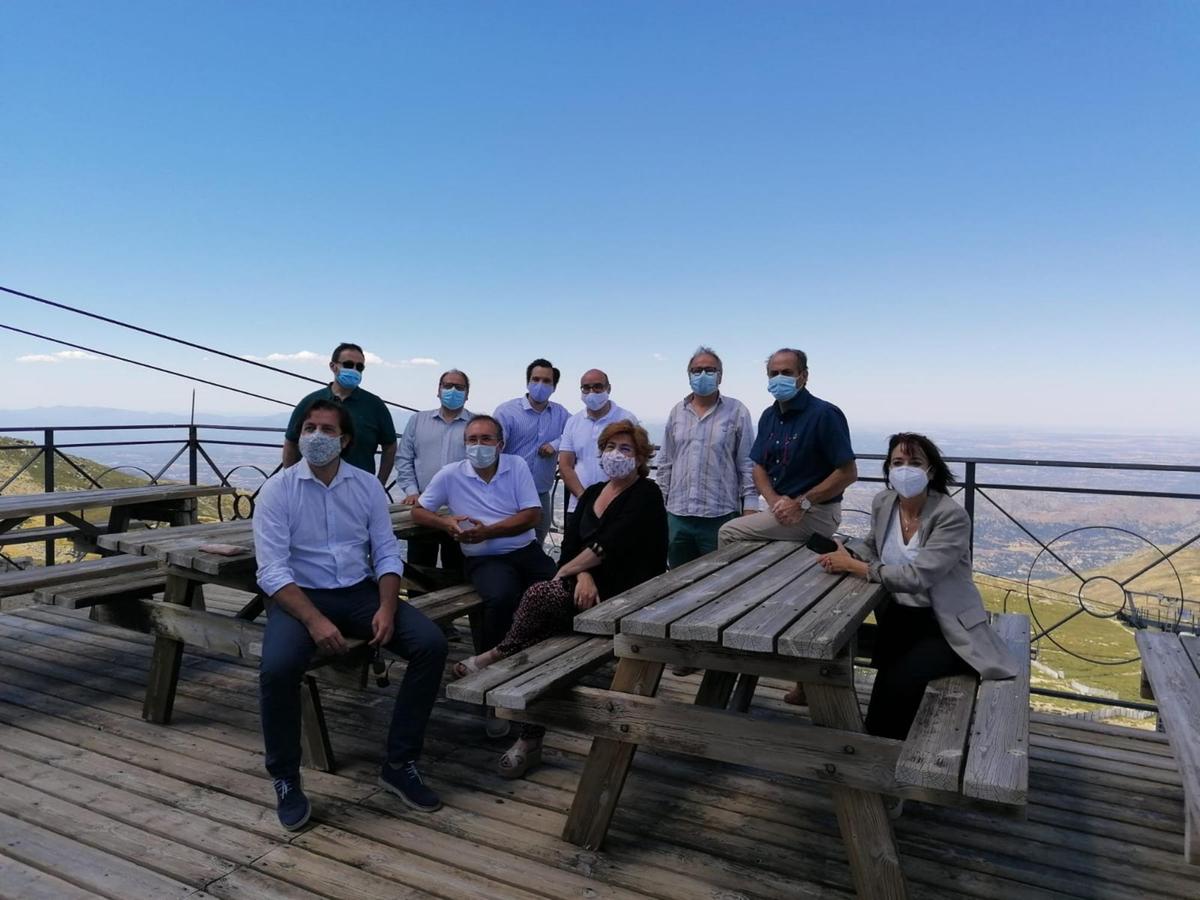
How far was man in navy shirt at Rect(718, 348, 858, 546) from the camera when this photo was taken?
12.3ft

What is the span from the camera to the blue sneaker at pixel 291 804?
2.65 meters

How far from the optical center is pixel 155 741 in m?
3.38

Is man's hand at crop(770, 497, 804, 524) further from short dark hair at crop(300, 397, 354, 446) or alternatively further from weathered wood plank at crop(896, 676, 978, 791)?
short dark hair at crop(300, 397, 354, 446)

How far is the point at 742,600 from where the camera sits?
247 cm

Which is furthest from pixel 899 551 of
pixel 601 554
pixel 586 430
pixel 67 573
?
pixel 67 573

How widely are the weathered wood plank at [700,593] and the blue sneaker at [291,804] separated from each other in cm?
132

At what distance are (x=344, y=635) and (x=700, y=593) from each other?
1.39m

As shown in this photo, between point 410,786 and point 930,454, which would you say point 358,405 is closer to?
point 410,786

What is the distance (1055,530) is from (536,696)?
349 centimetres

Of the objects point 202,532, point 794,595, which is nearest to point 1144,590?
point 794,595

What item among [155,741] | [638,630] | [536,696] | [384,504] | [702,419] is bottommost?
[155,741]

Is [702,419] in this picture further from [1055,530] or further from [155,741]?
[155,741]

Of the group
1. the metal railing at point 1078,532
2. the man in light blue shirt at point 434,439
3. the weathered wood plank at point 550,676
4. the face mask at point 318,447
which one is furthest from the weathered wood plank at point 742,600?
the man in light blue shirt at point 434,439

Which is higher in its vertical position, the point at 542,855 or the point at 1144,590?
the point at 1144,590
